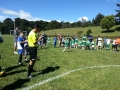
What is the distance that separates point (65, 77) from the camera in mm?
9133

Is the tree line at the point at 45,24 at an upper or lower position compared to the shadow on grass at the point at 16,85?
upper

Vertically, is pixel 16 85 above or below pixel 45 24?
below

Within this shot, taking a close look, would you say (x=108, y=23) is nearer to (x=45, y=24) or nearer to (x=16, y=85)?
(x=45, y=24)

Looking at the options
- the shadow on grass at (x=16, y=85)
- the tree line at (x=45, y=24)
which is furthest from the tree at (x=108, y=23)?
the shadow on grass at (x=16, y=85)

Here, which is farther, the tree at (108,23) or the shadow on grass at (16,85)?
the tree at (108,23)

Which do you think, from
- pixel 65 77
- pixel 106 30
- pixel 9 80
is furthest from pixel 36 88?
pixel 106 30

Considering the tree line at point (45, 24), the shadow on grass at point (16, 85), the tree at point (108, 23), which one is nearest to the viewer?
the shadow on grass at point (16, 85)

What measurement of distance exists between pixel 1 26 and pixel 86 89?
136 m

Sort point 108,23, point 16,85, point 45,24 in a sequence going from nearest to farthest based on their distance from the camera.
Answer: point 16,85
point 108,23
point 45,24

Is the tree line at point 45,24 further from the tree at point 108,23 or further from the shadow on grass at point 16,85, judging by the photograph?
the shadow on grass at point 16,85

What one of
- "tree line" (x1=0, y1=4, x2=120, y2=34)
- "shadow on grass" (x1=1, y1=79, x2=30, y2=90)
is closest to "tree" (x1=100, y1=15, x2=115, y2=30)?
"tree line" (x1=0, y1=4, x2=120, y2=34)

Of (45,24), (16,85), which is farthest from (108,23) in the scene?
(16,85)

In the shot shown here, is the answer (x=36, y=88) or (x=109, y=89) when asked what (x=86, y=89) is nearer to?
(x=109, y=89)

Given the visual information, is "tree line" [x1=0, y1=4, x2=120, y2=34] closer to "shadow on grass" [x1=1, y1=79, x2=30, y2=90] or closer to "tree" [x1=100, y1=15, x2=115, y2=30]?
"tree" [x1=100, y1=15, x2=115, y2=30]
